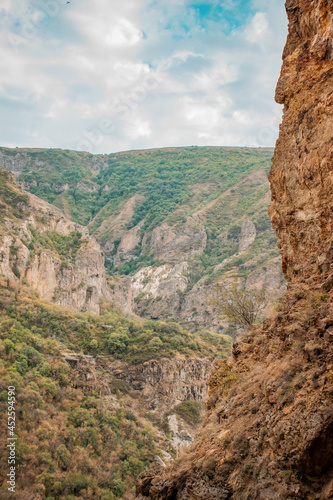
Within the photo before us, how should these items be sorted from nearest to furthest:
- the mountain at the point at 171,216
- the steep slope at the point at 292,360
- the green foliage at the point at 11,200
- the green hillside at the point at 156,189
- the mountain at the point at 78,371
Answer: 1. the steep slope at the point at 292,360
2. the mountain at the point at 78,371
3. the green foliage at the point at 11,200
4. the mountain at the point at 171,216
5. the green hillside at the point at 156,189

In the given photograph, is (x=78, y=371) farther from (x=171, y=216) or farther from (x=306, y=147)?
(x=171, y=216)

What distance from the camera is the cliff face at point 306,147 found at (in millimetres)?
10727

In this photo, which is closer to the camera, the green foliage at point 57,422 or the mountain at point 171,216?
the green foliage at point 57,422

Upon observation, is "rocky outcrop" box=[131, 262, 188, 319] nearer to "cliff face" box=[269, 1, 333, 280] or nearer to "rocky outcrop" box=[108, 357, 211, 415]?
"rocky outcrop" box=[108, 357, 211, 415]

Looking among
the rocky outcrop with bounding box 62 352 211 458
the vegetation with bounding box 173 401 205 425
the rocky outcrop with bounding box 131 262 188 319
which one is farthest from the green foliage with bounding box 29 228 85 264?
the vegetation with bounding box 173 401 205 425

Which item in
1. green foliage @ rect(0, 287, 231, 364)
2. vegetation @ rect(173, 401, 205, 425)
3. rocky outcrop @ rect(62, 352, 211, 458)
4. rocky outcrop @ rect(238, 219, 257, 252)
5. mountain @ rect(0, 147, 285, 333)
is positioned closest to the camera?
green foliage @ rect(0, 287, 231, 364)

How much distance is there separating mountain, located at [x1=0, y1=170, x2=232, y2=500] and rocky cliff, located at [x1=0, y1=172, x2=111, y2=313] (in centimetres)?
19

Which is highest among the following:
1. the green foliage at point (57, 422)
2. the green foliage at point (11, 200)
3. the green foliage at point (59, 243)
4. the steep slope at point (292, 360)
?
the green foliage at point (11, 200)

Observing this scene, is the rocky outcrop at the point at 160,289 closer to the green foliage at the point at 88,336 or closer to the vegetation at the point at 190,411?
the green foliage at the point at 88,336

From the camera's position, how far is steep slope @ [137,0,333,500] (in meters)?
6.66

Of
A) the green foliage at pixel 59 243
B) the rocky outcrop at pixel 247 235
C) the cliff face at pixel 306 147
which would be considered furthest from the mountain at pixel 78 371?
the rocky outcrop at pixel 247 235

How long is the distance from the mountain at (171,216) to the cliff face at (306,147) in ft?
206

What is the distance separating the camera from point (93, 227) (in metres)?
141

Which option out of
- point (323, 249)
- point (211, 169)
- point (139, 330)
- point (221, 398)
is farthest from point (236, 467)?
point (211, 169)
